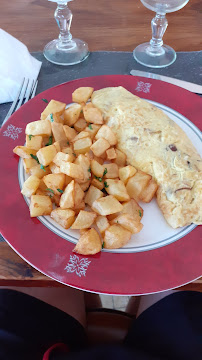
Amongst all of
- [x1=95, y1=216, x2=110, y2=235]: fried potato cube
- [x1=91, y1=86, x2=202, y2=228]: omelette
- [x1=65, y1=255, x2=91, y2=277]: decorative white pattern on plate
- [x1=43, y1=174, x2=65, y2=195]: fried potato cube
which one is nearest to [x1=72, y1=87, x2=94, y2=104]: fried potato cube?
[x1=91, y1=86, x2=202, y2=228]: omelette

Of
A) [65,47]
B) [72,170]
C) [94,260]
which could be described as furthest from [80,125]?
A: [65,47]

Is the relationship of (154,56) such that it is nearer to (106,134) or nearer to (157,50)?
(157,50)

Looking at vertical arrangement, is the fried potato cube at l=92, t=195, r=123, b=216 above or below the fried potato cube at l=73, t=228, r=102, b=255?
above

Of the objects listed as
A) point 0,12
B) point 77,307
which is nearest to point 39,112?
point 77,307

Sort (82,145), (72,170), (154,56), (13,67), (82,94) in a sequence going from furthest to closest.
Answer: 1. (154,56)
2. (13,67)
3. (82,94)
4. (82,145)
5. (72,170)

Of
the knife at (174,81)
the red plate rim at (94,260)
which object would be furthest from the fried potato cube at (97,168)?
the knife at (174,81)

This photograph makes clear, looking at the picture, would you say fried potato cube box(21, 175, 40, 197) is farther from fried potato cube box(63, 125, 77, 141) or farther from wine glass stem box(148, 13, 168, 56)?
wine glass stem box(148, 13, 168, 56)
